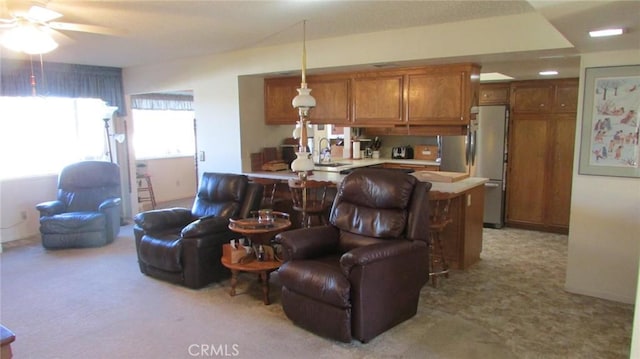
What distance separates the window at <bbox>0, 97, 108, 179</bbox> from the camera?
595cm

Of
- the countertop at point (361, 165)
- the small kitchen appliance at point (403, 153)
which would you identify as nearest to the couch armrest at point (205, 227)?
the countertop at point (361, 165)

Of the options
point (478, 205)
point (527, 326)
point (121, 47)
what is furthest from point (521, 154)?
point (121, 47)

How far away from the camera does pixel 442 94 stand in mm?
4598

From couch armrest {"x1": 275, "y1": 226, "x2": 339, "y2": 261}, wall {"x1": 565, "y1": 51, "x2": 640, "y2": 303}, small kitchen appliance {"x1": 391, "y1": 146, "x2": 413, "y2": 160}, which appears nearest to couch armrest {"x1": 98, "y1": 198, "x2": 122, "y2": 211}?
couch armrest {"x1": 275, "y1": 226, "x2": 339, "y2": 261}

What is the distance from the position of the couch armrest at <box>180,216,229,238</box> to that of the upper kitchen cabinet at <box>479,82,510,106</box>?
4.27 meters

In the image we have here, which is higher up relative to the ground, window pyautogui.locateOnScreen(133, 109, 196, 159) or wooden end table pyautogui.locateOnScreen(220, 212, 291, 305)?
window pyautogui.locateOnScreen(133, 109, 196, 159)

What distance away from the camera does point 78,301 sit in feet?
12.5

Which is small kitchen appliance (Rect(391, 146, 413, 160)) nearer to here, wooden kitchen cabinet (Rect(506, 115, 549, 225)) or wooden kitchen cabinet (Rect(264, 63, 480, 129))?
wooden kitchen cabinet (Rect(506, 115, 549, 225))

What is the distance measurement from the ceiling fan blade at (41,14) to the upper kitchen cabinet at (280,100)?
2.74 meters

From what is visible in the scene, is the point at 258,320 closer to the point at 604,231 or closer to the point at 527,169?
the point at 604,231

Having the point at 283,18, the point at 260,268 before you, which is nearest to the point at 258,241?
the point at 260,268

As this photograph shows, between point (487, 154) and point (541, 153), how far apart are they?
0.71 m

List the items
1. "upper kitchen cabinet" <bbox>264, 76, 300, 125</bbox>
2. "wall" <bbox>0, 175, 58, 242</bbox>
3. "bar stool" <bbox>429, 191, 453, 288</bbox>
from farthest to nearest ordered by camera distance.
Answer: "wall" <bbox>0, 175, 58, 242</bbox> → "upper kitchen cabinet" <bbox>264, 76, 300, 125</bbox> → "bar stool" <bbox>429, 191, 453, 288</bbox>

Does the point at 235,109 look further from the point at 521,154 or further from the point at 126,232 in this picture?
the point at 521,154
